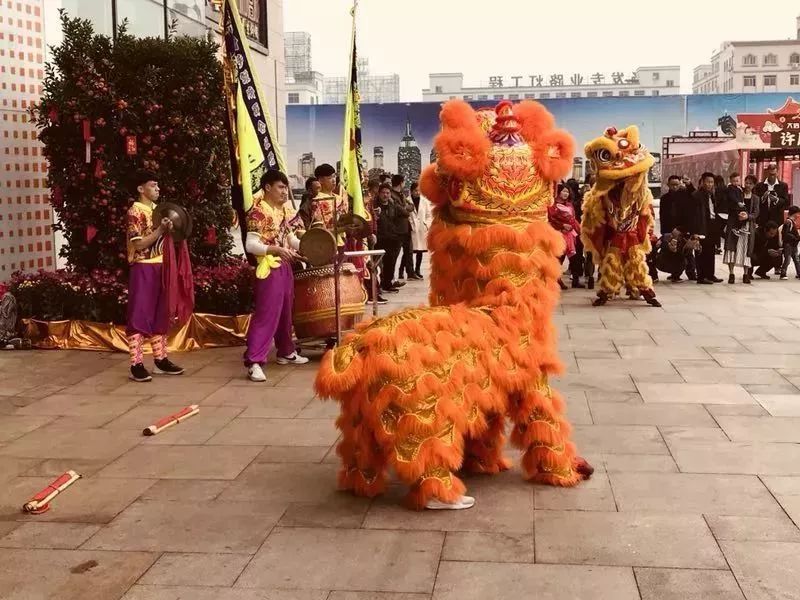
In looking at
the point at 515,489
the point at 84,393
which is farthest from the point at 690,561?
the point at 84,393

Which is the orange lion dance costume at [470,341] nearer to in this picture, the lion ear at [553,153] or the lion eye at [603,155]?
the lion ear at [553,153]

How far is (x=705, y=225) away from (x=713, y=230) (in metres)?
0.20

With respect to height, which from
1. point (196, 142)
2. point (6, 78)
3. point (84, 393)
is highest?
point (6, 78)

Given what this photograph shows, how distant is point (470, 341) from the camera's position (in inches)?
141

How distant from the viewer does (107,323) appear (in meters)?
7.45

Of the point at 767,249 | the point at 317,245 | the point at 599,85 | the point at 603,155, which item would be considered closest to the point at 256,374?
the point at 317,245

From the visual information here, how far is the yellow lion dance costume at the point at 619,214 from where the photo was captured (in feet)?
30.9

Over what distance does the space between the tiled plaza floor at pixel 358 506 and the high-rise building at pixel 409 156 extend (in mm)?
19757

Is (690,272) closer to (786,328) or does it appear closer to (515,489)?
(786,328)

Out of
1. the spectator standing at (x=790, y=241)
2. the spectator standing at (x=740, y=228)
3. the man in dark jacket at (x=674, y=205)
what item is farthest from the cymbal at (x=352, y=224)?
the spectator standing at (x=790, y=241)

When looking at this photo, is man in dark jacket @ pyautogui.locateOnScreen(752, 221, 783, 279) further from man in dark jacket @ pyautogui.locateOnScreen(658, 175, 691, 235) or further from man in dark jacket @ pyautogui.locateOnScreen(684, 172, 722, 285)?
man in dark jacket @ pyautogui.locateOnScreen(658, 175, 691, 235)

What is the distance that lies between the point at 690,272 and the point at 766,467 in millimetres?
8680

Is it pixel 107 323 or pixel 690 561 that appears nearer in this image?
pixel 690 561

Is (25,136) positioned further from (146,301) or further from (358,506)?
(358,506)
